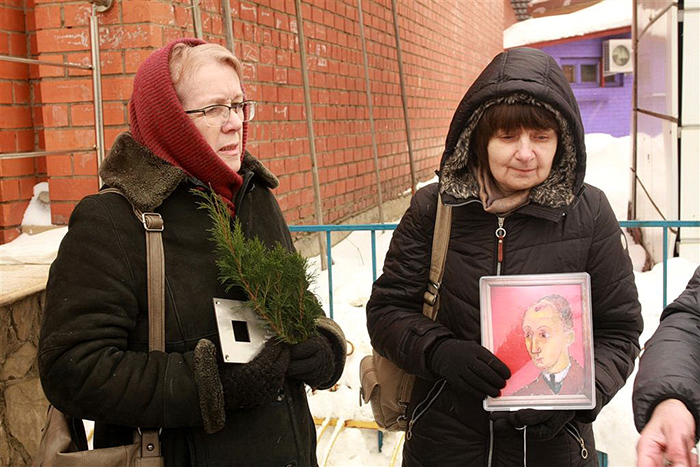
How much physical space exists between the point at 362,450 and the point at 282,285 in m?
1.95

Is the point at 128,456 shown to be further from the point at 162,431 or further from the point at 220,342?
the point at 220,342

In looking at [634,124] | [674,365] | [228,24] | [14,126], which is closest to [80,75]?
[14,126]

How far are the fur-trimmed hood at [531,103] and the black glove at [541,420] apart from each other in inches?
19.8

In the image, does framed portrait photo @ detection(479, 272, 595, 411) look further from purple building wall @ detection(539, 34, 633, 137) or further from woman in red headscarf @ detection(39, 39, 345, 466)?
purple building wall @ detection(539, 34, 633, 137)

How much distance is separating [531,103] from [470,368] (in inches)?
26.4

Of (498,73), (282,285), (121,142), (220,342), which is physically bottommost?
(220,342)

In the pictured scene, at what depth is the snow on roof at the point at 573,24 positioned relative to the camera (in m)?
20.6

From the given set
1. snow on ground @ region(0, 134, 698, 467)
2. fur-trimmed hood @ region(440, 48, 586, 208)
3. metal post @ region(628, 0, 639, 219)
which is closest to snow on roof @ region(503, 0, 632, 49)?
metal post @ region(628, 0, 639, 219)

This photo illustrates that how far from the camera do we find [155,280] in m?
1.51

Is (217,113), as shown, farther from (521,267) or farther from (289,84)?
(289,84)

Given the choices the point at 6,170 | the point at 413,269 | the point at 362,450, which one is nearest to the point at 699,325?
the point at 413,269

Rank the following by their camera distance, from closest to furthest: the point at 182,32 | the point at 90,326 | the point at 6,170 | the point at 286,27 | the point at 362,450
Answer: the point at 90,326, the point at 362,450, the point at 6,170, the point at 182,32, the point at 286,27

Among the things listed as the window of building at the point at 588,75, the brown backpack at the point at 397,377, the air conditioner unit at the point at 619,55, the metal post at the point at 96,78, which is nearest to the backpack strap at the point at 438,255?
the brown backpack at the point at 397,377

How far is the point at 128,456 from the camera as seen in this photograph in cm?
150
